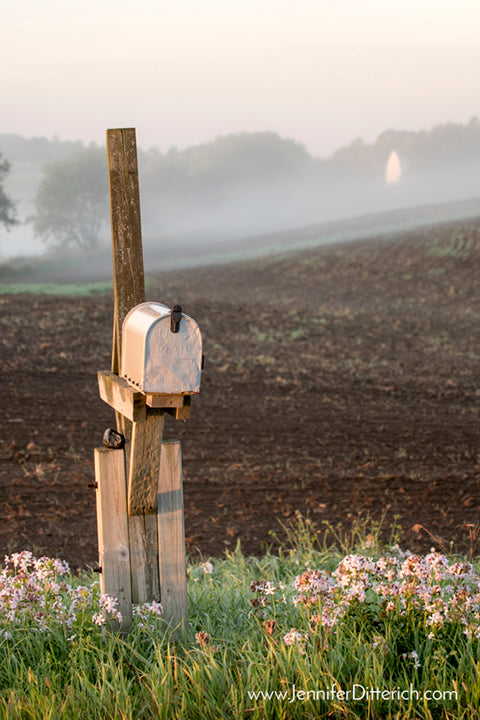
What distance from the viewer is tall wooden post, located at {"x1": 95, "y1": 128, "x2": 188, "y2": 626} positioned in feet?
9.83

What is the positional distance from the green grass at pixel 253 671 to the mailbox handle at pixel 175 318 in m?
1.21

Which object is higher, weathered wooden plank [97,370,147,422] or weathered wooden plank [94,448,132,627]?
weathered wooden plank [97,370,147,422]

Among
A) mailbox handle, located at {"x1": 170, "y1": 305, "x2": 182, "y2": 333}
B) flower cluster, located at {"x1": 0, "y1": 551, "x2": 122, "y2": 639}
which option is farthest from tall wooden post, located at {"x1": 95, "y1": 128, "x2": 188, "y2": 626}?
mailbox handle, located at {"x1": 170, "y1": 305, "x2": 182, "y2": 333}

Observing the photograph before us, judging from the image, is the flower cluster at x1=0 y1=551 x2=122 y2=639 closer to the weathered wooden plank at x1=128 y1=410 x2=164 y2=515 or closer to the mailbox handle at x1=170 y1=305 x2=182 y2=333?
the weathered wooden plank at x1=128 y1=410 x2=164 y2=515

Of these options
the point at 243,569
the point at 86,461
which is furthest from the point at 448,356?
the point at 243,569

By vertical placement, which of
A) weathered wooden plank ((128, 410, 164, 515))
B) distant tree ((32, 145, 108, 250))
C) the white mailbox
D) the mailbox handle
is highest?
distant tree ((32, 145, 108, 250))

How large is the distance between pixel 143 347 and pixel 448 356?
33.5 feet

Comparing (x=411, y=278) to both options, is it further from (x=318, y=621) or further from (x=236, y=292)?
(x=318, y=621)

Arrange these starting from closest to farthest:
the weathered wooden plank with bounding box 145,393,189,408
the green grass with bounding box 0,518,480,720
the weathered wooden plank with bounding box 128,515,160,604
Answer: the green grass with bounding box 0,518,480,720 < the weathered wooden plank with bounding box 145,393,189,408 < the weathered wooden plank with bounding box 128,515,160,604

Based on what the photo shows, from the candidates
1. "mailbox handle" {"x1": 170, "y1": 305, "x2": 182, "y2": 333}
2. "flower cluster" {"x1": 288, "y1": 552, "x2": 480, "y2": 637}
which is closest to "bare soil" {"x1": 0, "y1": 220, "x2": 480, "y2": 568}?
"flower cluster" {"x1": 288, "y1": 552, "x2": 480, "y2": 637}

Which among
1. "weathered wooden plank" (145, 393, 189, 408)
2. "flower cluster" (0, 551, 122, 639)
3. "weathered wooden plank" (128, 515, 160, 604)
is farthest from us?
"weathered wooden plank" (128, 515, 160, 604)

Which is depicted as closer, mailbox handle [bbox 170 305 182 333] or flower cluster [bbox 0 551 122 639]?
mailbox handle [bbox 170 305 182 333]

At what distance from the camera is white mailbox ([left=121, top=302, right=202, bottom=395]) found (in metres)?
2.58

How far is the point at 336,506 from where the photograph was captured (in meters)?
5.87
